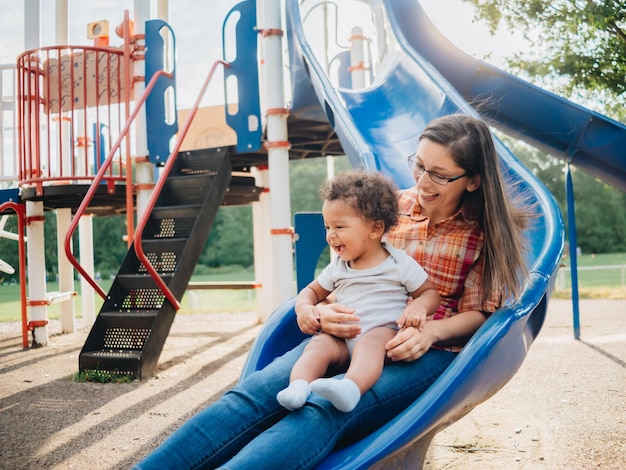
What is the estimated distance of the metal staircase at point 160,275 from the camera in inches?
173

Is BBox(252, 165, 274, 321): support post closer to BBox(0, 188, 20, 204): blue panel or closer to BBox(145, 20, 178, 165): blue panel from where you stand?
BBox(145, 20, 178, 165): blue panel

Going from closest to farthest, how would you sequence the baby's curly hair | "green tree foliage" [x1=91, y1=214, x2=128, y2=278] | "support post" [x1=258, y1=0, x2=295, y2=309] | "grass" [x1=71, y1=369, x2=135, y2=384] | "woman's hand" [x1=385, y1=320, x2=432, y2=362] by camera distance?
"woman's hand" [x1=385, y1=320, x2=432, y2=362] → the baby's curly hair → "grass" [x1=71, y1=369, x2=135, y2=384] → "support post" [x1=258, y1=0, x2=295, y2=309] → "green tree foliage" [x1=91, y1=214, x2=128, y2=278]

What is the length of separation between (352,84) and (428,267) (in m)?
5.91

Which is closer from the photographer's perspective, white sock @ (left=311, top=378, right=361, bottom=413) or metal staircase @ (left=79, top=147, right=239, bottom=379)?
white sock @ (left=311, top=378, right=361, bottom=413)

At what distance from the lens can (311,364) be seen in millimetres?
1656

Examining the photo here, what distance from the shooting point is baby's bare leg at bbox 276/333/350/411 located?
1.50 meters

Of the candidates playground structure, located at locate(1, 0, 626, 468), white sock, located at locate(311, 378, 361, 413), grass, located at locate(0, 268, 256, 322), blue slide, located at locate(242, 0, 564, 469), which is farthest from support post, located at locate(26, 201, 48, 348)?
white sock, located at locate(311, 378, 361, 413)

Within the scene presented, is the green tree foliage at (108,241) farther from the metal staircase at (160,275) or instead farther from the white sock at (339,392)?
the white sock at (339,392)

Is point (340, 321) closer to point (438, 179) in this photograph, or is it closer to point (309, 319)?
point (309, 319)

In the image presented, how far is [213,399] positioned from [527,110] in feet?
11.8

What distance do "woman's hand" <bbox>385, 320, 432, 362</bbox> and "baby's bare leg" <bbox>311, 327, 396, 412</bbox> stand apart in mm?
28

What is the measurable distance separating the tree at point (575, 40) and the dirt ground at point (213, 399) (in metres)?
4.09

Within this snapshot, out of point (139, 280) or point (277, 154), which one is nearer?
point (139, 280)

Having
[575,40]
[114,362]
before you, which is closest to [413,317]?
[114,362]
